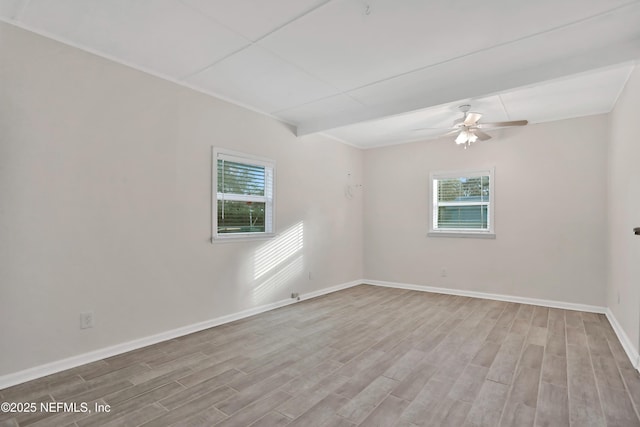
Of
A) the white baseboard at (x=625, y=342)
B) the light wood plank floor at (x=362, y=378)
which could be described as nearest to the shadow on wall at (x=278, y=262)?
the light wood plank floor at (x=362, y=378)

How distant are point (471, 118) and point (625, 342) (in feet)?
8.89

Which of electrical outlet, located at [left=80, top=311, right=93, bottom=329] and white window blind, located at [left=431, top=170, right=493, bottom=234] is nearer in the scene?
electrical outlet, located at [left=80, top=311, right=93, bottom=329]

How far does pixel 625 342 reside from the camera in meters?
3.02

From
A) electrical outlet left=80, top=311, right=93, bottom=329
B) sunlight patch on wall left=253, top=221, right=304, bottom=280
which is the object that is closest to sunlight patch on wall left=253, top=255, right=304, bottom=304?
sunlight patch on wall left=253, top=221, right=304, bottom=280

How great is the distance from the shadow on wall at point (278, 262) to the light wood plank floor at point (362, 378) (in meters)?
0.54

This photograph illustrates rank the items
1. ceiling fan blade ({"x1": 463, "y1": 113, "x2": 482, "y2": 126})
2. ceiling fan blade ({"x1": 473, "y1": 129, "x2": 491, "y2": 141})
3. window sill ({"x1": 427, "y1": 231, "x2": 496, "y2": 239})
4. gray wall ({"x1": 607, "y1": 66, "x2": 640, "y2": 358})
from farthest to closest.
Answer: window sill ({"x1": 427, "y1": 231, "x2": 496, "y2": 239}), ceiling fan blade ({"x1": 473, "y1": 129, "x2": 491, "y2": 141}), ceiling fan blade ({"x1": 463, "y1": 113, "x2": 482, "y2": 126}), gray wall ({"x1": 607, "y1": 66, "x2": 640, "y2": 358})

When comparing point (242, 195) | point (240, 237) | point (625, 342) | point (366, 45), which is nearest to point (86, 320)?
point (240, 237)

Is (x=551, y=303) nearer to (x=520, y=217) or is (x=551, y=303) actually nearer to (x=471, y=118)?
(x=520, y=217)

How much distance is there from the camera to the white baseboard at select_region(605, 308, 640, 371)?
2626mm

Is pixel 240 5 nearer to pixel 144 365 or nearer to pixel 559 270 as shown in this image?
pixel 144 365

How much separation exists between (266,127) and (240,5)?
7.10 feet

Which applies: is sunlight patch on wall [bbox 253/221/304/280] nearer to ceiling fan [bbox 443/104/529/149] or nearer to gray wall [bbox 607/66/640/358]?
ceiling fan [bbox 443/104/529/149]

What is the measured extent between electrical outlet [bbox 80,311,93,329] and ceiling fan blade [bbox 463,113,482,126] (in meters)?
4.36

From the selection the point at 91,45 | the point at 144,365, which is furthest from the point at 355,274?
the point at 91,45
